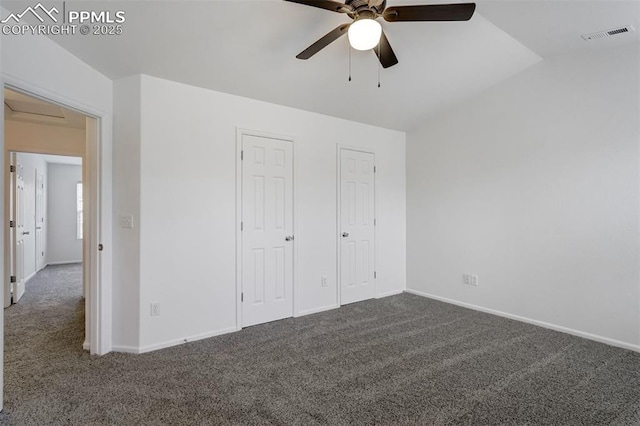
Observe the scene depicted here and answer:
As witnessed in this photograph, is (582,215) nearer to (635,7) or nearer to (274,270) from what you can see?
(635,7)

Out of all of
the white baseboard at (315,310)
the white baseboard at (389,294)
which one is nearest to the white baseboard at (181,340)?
the white baseboard at (315,310)

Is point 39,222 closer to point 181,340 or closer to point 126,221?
point 126,221

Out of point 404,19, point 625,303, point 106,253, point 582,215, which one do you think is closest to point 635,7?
point 582,215

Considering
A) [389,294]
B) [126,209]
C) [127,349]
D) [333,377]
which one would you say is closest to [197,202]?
[126,209]

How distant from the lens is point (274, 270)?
363cm

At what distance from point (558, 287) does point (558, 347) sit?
2.34ft

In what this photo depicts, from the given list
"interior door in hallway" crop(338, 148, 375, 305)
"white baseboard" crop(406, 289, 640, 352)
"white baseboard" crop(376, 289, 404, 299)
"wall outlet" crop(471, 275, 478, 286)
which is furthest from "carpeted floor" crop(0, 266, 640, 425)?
"white baseboard" crop(376, 289, 404, 299)

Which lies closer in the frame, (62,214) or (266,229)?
(266,229)

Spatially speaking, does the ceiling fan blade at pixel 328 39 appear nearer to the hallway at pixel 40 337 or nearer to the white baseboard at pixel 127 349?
the white baseboard at pixel 127 349

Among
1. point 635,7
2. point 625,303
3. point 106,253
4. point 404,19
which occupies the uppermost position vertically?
point 635,7

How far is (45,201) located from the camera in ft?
23.4

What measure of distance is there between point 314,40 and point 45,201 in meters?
7.57

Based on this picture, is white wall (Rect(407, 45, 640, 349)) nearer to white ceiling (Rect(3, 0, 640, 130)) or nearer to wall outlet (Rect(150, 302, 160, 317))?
white ceiling (Rect(3, 0, 640, 130))

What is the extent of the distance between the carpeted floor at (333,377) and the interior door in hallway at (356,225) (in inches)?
33.8
